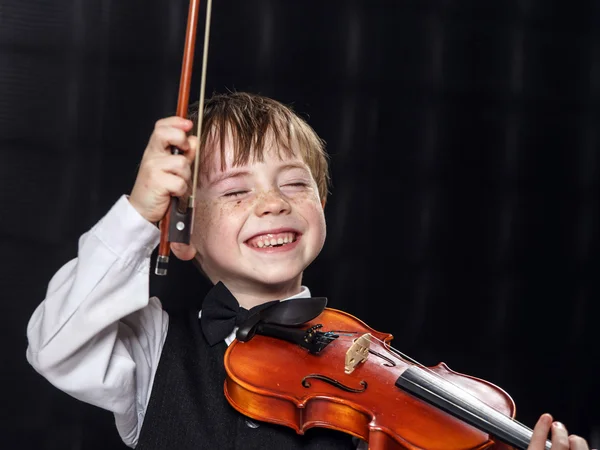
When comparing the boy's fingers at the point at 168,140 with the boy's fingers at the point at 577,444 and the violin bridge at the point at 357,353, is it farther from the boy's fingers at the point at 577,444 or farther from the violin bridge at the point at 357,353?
the boy's fingers at the point at 577,444

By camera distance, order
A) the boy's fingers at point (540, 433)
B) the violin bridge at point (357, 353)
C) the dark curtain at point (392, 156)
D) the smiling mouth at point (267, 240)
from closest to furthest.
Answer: the boy's fingers at point (540, 433) < the violin bridge at point (357, 353) < the smiling mouth at point (267, 240) < the dark curtain at point (392, 156)

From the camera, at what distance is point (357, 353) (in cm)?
105

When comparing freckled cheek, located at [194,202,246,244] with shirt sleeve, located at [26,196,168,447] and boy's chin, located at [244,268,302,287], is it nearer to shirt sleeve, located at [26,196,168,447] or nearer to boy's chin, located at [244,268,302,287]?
boy's chin, located at [244,268,302,287]

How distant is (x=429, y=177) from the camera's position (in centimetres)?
191

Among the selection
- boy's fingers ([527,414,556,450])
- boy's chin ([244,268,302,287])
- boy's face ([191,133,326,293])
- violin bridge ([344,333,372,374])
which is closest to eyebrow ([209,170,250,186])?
boy's face ([191,133,326,293])

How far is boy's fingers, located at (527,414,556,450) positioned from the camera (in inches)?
34.9

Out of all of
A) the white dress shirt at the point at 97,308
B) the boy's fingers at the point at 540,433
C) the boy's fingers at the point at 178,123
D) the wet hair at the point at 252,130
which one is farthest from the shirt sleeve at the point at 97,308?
the boy's fingers at the point at 540,433

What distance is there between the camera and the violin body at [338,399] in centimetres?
94

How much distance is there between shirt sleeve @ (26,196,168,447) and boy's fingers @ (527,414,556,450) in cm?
47

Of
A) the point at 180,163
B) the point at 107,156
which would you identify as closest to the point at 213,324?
the point at 180,163

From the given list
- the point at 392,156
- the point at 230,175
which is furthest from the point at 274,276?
the point at 392,156

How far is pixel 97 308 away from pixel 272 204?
283mm

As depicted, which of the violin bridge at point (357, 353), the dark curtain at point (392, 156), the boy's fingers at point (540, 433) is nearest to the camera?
the boy's fingers at point (540, 433)

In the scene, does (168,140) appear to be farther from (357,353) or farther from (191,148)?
(357,353)
